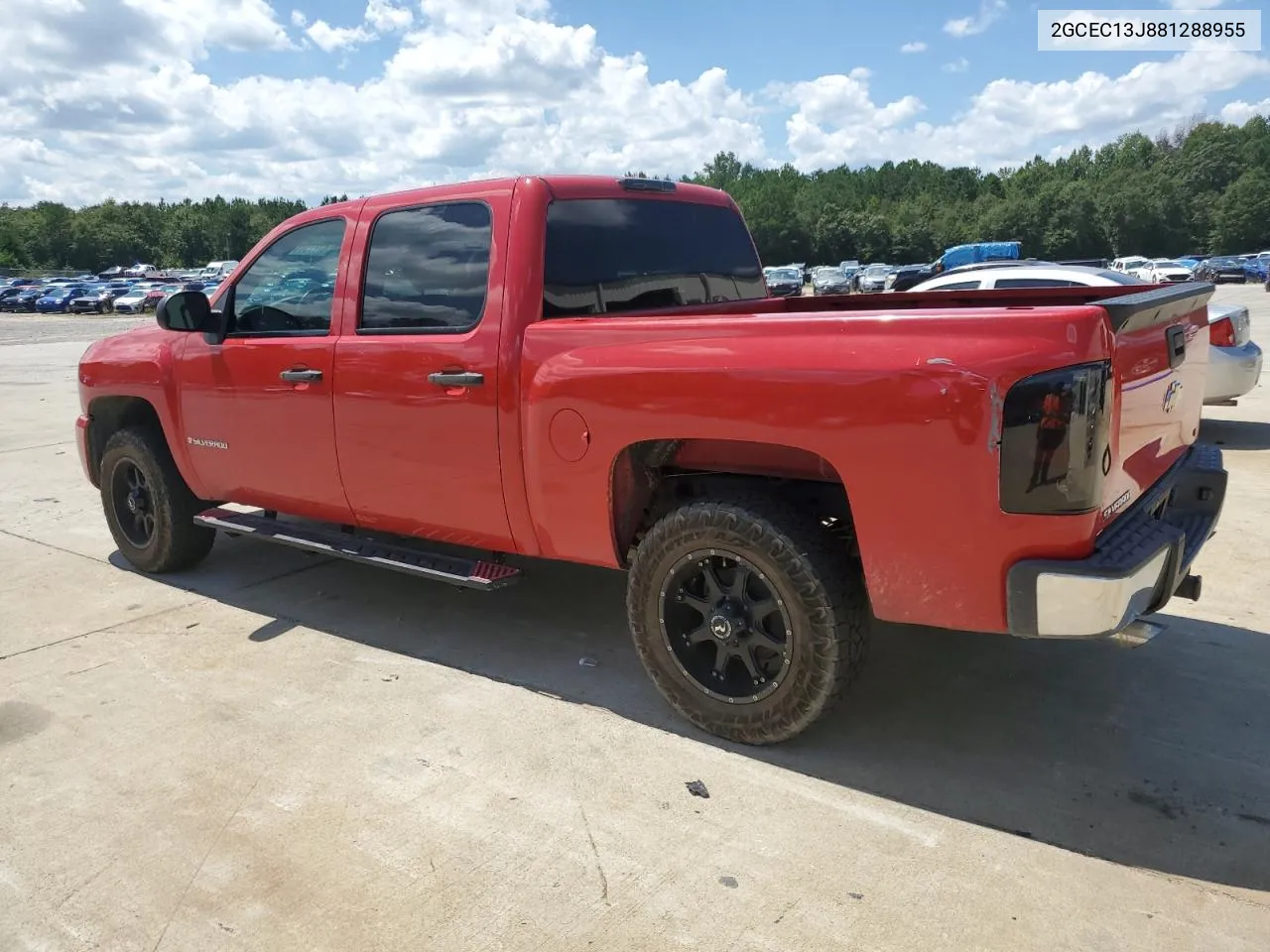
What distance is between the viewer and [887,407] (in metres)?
2.79

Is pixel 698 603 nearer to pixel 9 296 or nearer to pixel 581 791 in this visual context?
pixel 581 791

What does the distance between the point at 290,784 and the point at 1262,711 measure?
3490mm

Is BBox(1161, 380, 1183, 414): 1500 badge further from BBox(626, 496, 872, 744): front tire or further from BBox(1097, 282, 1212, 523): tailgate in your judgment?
BBox(626, 496, 872, 744): front tire

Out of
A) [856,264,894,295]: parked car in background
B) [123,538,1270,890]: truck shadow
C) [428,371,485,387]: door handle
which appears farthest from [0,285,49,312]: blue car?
[428,371,485,387]: door handle

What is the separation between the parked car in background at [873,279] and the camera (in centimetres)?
5070

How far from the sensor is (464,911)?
2619 mm

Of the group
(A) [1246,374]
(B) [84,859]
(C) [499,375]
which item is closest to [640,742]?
(C) [499,375]

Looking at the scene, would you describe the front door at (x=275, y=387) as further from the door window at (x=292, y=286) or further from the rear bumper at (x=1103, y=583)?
the rear bumper at (x=1103, y=583)

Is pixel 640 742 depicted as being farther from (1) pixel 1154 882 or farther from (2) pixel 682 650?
(1) pixel 1154 882

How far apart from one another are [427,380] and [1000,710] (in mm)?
2568

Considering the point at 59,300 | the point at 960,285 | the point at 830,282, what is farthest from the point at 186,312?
the point at 830,282

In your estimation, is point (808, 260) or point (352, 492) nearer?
point (352, 492)

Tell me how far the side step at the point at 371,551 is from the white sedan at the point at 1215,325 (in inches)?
196

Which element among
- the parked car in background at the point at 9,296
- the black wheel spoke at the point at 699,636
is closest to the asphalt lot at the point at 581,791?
the black wheel spoke at the point at 699,636
